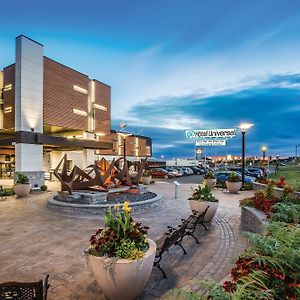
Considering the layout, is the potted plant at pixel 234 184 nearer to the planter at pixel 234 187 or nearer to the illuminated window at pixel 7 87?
the planter at pixel 234 187

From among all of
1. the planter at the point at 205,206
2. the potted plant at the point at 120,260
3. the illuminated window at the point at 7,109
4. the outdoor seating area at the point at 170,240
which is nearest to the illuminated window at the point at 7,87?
the illuminated window at the point at 7,109

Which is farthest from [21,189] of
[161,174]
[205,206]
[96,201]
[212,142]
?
[212,142]

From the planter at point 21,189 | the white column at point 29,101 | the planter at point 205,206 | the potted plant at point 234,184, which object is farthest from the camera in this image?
the white column at point 29,101

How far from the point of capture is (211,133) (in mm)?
33656

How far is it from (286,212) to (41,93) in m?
21.7

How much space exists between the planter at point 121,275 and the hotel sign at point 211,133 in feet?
96.1

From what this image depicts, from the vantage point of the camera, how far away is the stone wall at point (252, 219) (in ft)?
24.7

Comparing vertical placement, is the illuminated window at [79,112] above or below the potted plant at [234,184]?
above

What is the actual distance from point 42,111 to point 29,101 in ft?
5.75

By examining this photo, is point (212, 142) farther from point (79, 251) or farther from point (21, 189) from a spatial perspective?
point (79, 251)

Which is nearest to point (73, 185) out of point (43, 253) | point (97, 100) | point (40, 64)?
point (43, 253)

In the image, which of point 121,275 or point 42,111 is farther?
point 42,111

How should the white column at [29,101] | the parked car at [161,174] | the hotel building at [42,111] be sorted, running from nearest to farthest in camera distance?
1. the white column at [29,101]
2. the hotel building at [42,111]
3. the parked car at [161,174]

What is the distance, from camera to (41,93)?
73.6 ft
